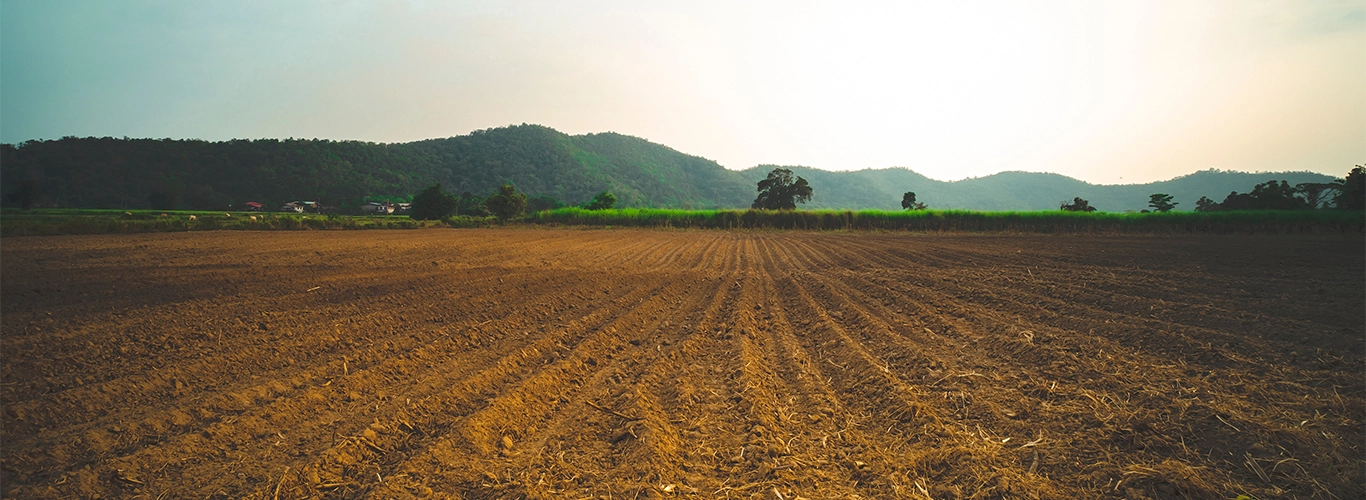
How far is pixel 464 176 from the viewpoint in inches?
4075

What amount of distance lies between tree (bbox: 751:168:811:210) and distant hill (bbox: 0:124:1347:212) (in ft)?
67.2

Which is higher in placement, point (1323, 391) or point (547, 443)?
point (1323, 391)

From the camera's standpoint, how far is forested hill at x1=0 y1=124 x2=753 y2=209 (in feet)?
151

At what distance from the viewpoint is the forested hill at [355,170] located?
4597 cm

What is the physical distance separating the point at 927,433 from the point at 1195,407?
186 cm

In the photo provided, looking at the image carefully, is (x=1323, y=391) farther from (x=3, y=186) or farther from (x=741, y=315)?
(x=3, y=186)

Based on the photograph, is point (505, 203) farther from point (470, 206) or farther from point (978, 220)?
point (978, 220)

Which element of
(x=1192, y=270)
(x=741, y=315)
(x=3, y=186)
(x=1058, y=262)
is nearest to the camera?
(x=741, y=315)

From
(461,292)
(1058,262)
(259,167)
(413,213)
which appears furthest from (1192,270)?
(259,167)

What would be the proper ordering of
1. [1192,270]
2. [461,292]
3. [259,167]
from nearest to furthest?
[461,292], [1192,270], [259,167]

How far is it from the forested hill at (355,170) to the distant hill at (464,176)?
162mm

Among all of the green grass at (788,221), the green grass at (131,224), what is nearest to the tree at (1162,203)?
the green grass at (788,221)

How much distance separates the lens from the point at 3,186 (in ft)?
111

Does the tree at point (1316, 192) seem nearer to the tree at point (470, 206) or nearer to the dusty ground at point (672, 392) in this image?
the dusty ground at point (672, 392)
